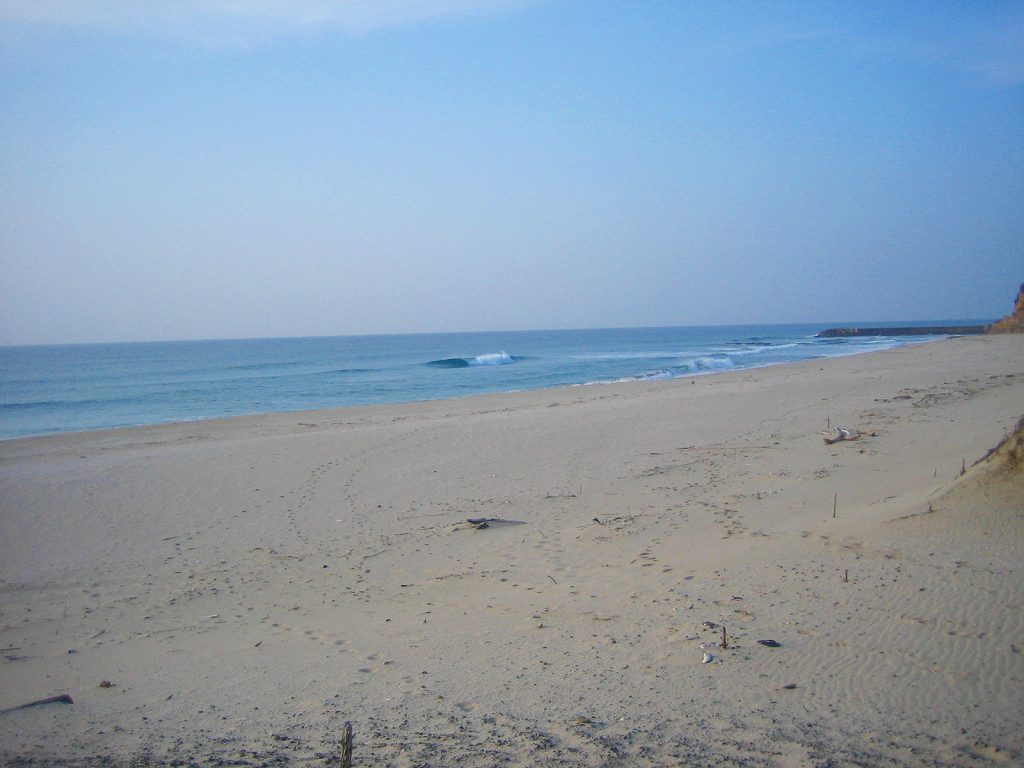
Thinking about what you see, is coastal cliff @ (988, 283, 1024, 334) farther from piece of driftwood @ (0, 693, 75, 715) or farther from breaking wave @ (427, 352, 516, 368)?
piece of driftwood @ (0, 693, 75, 715)

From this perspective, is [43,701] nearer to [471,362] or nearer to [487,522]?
[487,522]

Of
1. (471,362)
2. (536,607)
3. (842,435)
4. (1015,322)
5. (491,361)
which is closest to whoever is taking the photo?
(536,607)

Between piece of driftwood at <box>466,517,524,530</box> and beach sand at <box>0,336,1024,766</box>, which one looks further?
piece of driftwood at <box>466,517,524,530</box>

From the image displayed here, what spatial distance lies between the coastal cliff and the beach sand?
5038 centimetres

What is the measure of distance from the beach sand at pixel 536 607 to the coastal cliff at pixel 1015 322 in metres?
50.4

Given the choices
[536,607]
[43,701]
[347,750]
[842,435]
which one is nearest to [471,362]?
[842,435]

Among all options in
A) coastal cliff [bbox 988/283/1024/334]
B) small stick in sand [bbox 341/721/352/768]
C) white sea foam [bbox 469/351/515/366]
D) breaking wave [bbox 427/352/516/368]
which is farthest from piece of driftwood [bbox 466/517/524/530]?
coastal cliff [bbox 988/283/1024/334]

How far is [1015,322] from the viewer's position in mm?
55000

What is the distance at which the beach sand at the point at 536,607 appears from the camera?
13.3 feet

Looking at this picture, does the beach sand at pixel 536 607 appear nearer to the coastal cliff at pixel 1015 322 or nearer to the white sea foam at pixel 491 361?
the white sea foam at pixel 491 361

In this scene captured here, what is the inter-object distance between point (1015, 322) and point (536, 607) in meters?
62.8

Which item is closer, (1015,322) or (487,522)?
(487,522)

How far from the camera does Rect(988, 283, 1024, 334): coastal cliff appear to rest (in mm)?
54125

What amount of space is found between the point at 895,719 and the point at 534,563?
4.02 m
